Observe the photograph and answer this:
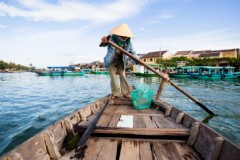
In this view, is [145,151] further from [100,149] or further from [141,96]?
[141,96]

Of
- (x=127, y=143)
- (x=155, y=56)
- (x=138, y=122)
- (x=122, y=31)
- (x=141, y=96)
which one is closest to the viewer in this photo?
(x=127, y=143)

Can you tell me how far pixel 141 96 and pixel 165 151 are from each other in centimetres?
186

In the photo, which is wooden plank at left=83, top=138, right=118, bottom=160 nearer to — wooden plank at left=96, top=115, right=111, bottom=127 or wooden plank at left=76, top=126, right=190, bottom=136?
wooden plank at left=76, top=126, right=190, bottom=136

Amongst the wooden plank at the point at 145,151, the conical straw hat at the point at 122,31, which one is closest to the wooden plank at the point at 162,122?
the wooden plank at the point at 145,151

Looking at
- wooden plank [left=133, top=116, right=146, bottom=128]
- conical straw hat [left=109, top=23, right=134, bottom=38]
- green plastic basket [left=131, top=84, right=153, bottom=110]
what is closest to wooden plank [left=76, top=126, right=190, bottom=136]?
wooden plank [left=133, top=116, right=146, bottom=128]

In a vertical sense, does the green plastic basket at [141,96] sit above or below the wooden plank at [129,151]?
above

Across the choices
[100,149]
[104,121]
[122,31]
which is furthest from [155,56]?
[100,149]

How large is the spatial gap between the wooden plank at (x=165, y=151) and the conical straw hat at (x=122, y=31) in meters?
2.45

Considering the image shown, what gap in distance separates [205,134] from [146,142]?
0.66m

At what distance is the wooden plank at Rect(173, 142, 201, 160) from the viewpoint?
181 cm

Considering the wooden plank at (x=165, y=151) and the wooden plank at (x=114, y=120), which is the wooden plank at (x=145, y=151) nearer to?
the wooden plank at (x=165, y=151)

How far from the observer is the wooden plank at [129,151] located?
1.78 meters

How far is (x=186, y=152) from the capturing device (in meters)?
1.92

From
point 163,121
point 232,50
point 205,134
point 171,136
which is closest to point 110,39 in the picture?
point 163,121
